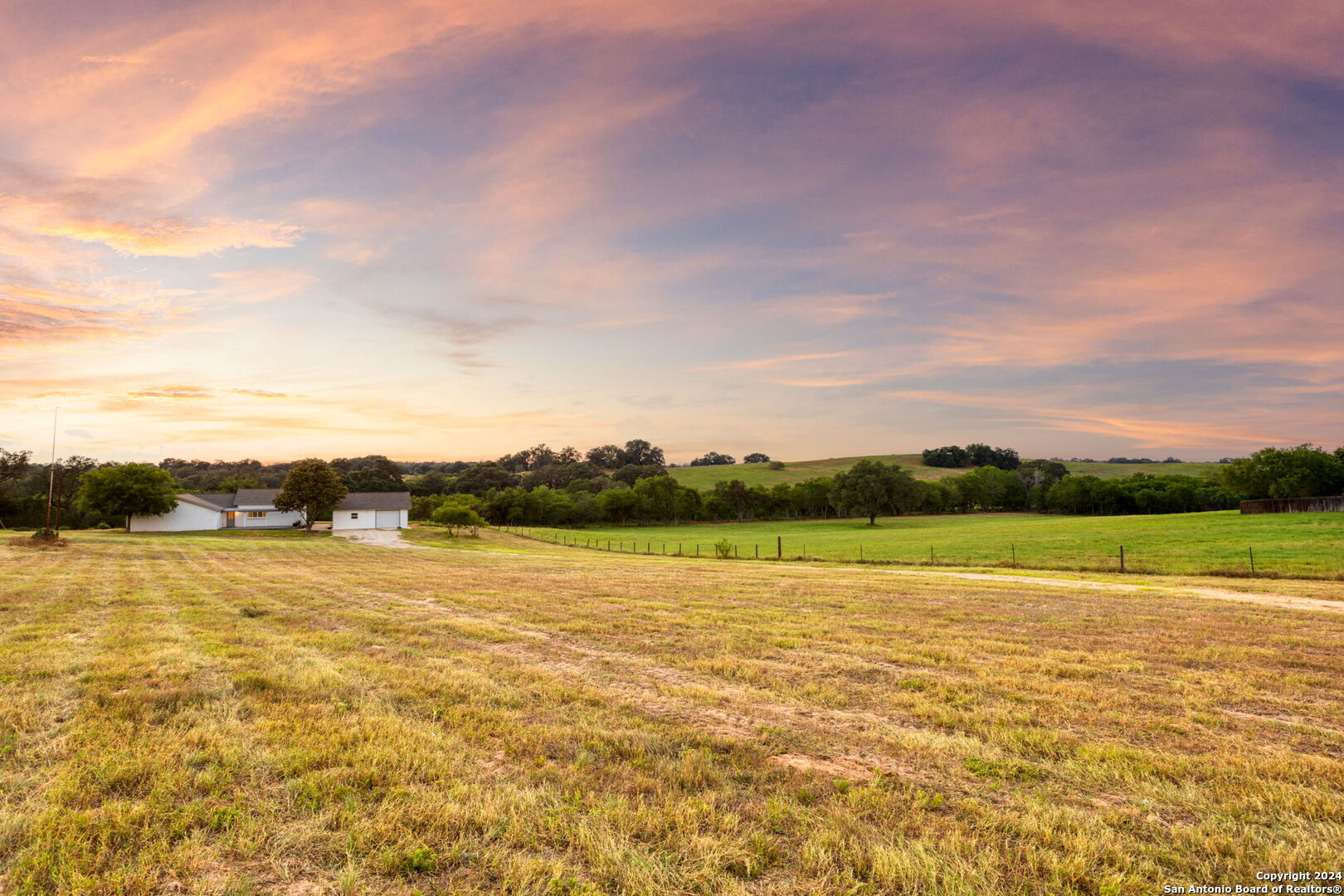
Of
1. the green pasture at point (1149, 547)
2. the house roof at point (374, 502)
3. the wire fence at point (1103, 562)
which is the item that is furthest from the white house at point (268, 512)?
the wire fence at point (1103, 562)

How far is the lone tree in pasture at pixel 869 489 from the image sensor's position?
89.6 metres

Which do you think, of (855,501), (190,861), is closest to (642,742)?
(190,861)

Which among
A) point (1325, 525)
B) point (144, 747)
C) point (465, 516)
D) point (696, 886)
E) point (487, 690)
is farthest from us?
point (465, 516)

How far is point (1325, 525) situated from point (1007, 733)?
2091 inches

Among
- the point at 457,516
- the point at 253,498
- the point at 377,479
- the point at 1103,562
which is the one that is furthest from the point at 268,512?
the point at 1103,562

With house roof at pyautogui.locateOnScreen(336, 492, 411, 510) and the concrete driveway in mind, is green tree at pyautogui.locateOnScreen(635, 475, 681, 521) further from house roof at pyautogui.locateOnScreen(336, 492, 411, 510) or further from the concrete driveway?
the concrete driveway

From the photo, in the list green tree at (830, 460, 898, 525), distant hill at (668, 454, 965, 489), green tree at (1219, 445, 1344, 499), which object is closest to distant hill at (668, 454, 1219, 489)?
Answer: distant hill at (668, 454, 965, 489)

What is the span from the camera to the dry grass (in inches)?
153

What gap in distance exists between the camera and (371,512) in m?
75.1

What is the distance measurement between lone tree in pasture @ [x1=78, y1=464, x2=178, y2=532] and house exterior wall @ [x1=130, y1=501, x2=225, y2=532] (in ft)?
6.61

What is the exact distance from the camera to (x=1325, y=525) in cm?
4141

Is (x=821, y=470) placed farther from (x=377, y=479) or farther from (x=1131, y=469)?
(x=377, y=479)

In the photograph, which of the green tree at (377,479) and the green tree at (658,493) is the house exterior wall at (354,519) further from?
the green tree at (658,493)

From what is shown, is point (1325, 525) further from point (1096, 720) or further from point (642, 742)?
point (642, 742)
